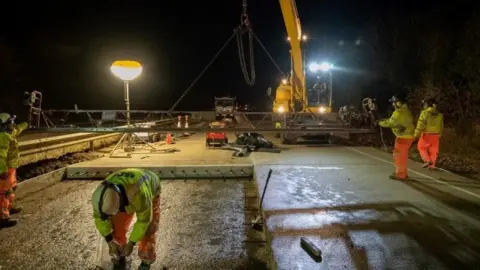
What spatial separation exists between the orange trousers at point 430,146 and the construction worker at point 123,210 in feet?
22.2

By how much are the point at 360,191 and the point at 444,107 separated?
11392 mm

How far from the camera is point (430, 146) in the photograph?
7969 millimetres

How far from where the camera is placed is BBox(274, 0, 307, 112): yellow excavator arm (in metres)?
10.3

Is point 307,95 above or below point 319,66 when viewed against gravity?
below

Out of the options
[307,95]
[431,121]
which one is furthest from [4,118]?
[307,95]

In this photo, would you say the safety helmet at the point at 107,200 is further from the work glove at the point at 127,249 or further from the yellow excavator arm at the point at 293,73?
the yellow excavator arm at the point at 293,73

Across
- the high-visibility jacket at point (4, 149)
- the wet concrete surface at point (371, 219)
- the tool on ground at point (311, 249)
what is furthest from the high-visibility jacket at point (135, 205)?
the high-visibility jacket at point (4, 149)

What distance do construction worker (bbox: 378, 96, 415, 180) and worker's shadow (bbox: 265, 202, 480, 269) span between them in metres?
1.81

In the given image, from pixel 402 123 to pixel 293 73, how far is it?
22.2 feet

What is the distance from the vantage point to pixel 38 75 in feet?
141

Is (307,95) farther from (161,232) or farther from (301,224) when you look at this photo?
(161,232)

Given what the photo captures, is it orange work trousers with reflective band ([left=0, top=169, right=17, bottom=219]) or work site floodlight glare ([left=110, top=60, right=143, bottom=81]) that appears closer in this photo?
orange work trousers with reflective band ([left=0, top=169, right=17, bottom=219])

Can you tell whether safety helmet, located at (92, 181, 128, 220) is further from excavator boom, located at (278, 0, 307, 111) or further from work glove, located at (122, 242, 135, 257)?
excavator boom, located at (278, 0, 307, 111)

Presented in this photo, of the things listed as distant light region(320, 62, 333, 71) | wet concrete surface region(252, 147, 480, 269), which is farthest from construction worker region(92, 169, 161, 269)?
distant light region(320, 62, 333, 71)
